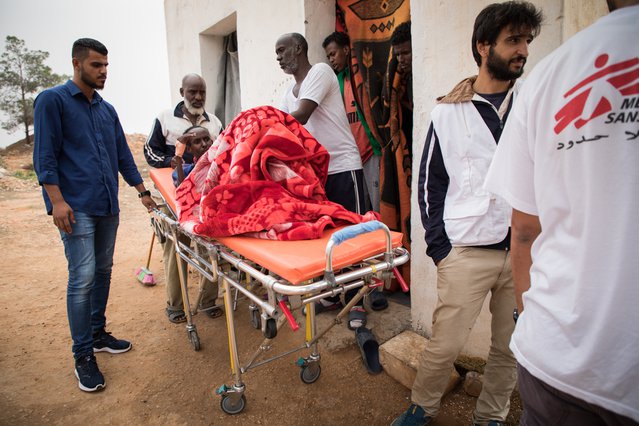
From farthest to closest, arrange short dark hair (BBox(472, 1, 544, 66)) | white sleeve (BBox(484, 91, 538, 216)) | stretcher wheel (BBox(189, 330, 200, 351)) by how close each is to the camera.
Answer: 1. stretcher wheel (BBox(189, 330, 200, 351))
2. short dark hair (BBox(472, 1, 544, 66))
3. white sleeve (BBox(484, 91, 538, 216))

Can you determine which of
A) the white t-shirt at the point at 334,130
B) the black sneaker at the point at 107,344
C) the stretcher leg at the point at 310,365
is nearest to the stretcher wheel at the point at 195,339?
the black sneaker at the point at 107,344

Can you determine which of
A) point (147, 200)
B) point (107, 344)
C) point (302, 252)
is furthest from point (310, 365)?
point (147, 200)

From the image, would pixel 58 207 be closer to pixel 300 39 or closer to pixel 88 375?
pixel 88 375

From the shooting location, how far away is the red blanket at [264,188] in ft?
6.25

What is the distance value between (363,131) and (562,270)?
2.80 meters

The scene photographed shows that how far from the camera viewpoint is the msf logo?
749 mm

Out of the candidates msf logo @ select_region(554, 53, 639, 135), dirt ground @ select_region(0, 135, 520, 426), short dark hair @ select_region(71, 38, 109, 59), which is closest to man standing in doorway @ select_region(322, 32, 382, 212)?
dirt ground @ select_region(0, 135, 520, 426)

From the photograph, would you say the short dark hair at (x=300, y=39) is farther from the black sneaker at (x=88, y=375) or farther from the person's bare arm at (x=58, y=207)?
the black sneaker at (x=88, y=375)

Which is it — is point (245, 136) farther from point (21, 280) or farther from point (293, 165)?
point (21, 280)

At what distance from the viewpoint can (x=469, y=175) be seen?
1740 millimetres

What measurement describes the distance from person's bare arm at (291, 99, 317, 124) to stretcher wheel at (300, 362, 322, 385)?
167 centimetres

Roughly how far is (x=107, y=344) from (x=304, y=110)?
94.5 inches

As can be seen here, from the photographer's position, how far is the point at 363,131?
3514 millimetres

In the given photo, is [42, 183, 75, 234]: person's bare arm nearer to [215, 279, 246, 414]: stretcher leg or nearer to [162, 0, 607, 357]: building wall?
[215, 279, 246, 414]: stretcher leg
